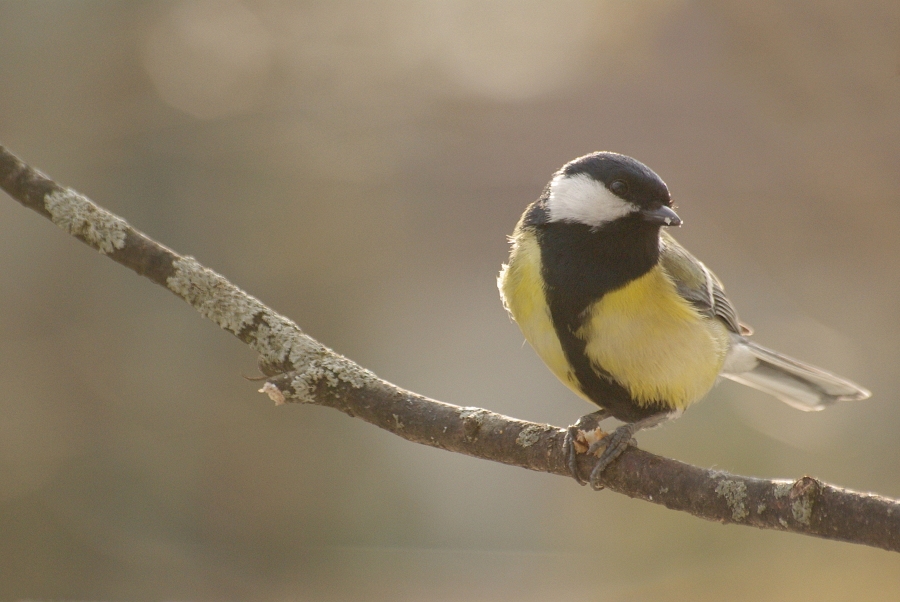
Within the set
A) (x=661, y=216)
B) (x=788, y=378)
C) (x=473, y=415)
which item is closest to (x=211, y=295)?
(x=473, y=415)

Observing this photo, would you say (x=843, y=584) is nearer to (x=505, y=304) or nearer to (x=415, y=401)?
(x=505, y=304)

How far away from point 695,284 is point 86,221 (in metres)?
1.19

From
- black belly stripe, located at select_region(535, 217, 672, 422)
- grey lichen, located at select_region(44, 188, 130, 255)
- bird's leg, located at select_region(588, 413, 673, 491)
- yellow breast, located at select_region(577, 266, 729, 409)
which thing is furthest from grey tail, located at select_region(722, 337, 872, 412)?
grey lichen, located at select_region(44, 188, 130, 255)

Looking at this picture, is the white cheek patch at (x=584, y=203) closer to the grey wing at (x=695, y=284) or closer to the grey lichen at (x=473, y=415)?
the grey wing at (x=695, y=284)

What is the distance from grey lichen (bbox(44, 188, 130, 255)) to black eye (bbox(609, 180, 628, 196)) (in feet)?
2.74

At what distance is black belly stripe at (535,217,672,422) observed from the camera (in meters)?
1.48

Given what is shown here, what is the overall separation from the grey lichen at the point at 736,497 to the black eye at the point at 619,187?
0.59 meters

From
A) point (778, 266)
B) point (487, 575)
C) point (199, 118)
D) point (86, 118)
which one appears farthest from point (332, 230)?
point (778, 266)

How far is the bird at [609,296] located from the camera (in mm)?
1476

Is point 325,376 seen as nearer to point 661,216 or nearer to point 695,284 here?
point 661,216

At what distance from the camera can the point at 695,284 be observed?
1.74m

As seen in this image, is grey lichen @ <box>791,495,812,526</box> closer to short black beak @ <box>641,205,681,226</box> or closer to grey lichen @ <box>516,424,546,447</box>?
grey lichen @ <box>516,424,546,447</box>

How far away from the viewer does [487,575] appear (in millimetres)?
3438

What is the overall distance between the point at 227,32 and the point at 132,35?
1.35 feet
